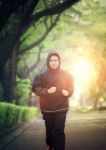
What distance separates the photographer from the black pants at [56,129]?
9.76 m

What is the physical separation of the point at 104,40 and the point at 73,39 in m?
16.0

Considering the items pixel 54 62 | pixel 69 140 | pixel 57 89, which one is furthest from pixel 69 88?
pixel 69 140

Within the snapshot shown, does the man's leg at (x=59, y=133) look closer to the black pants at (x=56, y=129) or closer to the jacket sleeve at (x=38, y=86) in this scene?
the black pants at (x=56, y=129)

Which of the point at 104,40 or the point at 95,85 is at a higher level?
the point at 104,40

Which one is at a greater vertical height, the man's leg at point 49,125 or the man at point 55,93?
the man at point 55,93

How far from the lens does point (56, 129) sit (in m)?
9.88

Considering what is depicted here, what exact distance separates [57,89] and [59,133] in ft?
2.30

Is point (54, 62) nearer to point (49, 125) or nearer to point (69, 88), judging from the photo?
point (69, 88)

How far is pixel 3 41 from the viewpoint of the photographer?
2600 cm

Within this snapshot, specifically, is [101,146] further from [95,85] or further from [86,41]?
[95,85]

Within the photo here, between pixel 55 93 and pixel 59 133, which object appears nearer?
pixel 55 93

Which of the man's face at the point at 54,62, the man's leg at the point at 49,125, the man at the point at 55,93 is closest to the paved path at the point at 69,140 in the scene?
the man's leg at the point at 49,125

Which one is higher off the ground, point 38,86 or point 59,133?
point 38,86

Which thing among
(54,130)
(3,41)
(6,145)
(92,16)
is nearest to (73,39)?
(92,16)
